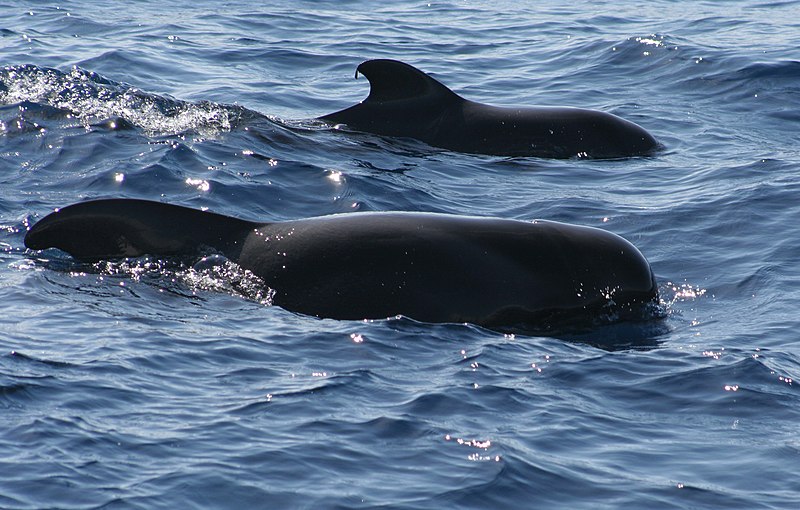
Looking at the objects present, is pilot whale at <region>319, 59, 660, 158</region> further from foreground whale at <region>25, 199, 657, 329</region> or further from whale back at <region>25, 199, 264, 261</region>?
whale back at <region>25, 199, 264, 261</region>

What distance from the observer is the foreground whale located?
9.05 metres

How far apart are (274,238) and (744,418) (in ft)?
11.6

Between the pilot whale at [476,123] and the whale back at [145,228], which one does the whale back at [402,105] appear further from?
the whale back at [145,228]

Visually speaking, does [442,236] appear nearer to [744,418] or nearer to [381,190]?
[744,418]

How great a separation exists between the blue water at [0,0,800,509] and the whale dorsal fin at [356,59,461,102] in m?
0.73

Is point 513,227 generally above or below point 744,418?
above

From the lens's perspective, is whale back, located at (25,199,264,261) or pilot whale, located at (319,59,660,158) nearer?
whale back, located at (25,199,264,261)

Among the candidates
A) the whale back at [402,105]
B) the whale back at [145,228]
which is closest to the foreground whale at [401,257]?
the whale back at [145,228]

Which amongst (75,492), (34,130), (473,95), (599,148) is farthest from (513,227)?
(473,95)

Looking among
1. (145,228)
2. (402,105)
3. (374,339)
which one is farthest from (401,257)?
(402,105)

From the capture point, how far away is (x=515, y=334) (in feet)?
29.4

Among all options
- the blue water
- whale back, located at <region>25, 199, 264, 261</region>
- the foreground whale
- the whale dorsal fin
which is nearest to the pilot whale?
the whale dorsal fin

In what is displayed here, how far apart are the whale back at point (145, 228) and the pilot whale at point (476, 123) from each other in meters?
6.04

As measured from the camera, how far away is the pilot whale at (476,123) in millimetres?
15391
